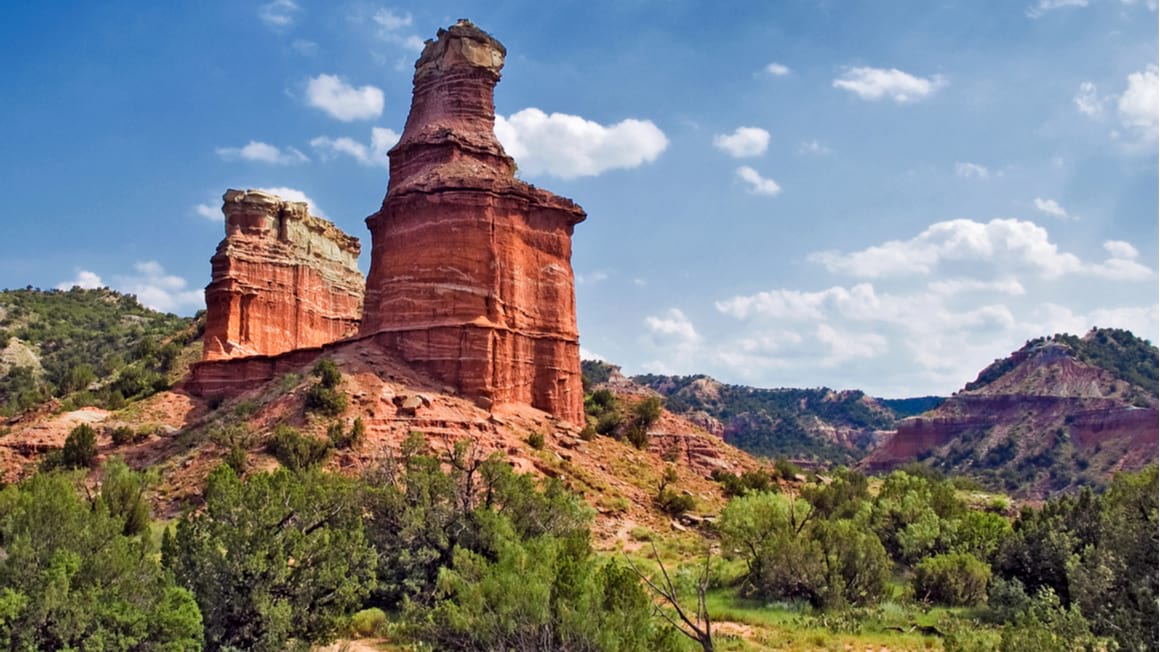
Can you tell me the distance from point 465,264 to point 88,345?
211 feet

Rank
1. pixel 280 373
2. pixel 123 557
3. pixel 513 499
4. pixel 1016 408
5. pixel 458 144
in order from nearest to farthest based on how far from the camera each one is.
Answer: pixel 123 557 < pixel 513 499 < pixel 458 144 < pixel 280 373 < pixel 1016 408

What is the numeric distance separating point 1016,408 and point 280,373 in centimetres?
9300

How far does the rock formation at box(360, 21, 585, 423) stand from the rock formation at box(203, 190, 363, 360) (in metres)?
18.4

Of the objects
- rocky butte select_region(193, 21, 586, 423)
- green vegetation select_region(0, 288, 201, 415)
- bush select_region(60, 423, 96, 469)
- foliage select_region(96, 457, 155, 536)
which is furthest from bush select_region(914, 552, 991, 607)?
green vegetation select_region(0, 288, 201, 415)

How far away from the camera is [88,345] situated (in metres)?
88.2

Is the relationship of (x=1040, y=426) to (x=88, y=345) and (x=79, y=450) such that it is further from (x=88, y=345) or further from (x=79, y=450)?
(x=88, y=345)

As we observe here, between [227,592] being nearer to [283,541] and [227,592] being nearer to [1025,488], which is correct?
[283,541]

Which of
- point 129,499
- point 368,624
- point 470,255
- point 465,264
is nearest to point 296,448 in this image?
point 129,499

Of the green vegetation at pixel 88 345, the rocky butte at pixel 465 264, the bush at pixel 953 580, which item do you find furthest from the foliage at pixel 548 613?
the green vegetation at pixel 88 345

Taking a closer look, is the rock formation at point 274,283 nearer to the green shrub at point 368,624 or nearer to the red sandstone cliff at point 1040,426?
the green shrub at point 368,624

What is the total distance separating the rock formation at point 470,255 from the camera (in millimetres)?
39375

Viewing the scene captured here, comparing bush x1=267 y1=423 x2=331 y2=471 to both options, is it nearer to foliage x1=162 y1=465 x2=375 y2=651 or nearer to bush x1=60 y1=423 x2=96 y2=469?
bush x1=60 y1=423 x2=96 y2=469

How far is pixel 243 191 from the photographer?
6125 centimetres

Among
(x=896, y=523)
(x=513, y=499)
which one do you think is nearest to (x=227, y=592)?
(x=513, y=499)
